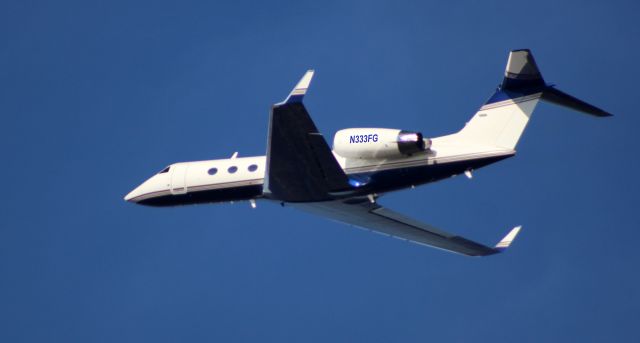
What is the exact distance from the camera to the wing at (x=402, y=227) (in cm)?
3609

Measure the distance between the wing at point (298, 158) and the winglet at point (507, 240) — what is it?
21.2 feet

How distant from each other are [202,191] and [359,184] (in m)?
5.53

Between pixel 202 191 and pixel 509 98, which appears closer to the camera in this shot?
pixel 509 98

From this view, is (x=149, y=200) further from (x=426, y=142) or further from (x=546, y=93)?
(x=546, y=93)

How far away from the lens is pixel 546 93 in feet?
108

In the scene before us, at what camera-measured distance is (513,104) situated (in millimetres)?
33438

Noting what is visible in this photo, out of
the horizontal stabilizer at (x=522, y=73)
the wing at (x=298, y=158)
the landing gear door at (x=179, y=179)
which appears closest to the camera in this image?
the wing at (x=298, y=158)

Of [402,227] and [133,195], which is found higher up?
[133,195]

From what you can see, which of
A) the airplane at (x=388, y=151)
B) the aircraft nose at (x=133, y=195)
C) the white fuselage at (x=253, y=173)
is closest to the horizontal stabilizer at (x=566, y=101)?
the airplane at (x=388, y=151)

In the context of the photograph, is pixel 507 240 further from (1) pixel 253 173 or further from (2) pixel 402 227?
(1) pixel 253 173

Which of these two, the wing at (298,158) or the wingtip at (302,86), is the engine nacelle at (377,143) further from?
the wingtip at (302,86)

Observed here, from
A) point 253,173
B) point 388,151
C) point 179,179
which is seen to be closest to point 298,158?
point 388,151

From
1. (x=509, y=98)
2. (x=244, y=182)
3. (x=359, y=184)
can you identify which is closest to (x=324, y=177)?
(x=359, y=184)

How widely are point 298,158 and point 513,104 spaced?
20.8ft
